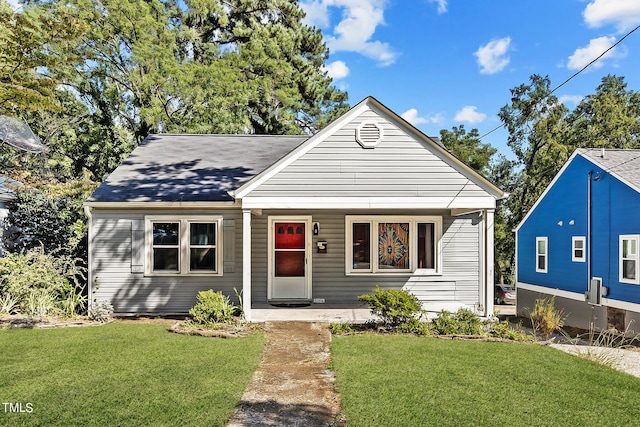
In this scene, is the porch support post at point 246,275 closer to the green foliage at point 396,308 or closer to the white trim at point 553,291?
the green foliage at point 396,308

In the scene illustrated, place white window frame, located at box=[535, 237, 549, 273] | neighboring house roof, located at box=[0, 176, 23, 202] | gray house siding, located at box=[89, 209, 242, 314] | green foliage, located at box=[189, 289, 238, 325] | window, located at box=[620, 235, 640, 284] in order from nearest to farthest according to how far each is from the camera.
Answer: green foliage, located at box=[189, 289, 238, 325] < gray house siding, located at box=[89, 209, 242, 314] < neighboring house roof, located at box=[0, 176, 23, 202] < window, located at box=[620, 235, 640, 284] < white window frame, located at box=[535, 237, 549, 273]

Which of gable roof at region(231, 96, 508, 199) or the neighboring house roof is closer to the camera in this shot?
gable roof at region(231, 96, 508, 199)

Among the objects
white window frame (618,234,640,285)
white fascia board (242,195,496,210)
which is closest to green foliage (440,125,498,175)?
white window frame (618,234,640,285)

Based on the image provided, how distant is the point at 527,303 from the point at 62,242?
1809 centimetres

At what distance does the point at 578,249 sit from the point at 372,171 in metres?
10.2

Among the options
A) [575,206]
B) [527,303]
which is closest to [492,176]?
[527,303]

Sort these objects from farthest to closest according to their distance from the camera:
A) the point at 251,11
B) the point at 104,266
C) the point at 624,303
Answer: the point at 251,11
the point at 624,303
the point at 104,266

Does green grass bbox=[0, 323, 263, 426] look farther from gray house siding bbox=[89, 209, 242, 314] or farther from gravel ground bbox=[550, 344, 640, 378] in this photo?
gravel ground bbox=[550, 344, 640, 378]

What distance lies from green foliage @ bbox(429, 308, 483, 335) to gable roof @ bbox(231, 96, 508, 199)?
267 cm

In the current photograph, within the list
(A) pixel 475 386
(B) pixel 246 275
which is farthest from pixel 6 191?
(A) pixel 475 386

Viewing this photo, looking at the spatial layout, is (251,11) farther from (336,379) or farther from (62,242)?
(336,379)

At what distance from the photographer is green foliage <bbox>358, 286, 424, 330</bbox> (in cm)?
804

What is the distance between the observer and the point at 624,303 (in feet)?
39.6

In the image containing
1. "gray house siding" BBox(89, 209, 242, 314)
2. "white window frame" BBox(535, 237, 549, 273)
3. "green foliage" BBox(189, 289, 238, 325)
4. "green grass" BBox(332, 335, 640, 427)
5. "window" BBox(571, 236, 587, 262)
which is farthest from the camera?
"white window frame" BBox(535, 237, 549, 273)
